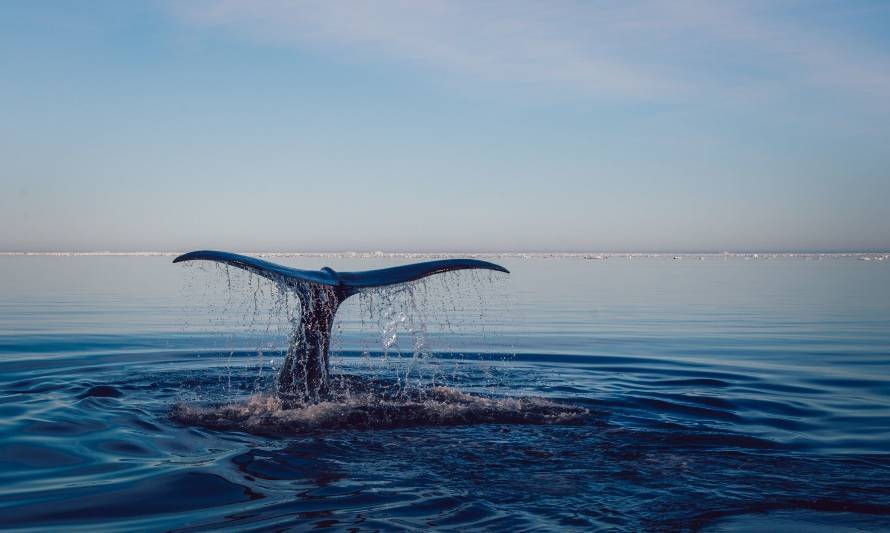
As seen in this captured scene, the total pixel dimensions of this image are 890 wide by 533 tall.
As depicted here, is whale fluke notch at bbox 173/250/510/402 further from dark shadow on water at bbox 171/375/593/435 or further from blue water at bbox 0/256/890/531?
blue water at bbox 0/256/890/531

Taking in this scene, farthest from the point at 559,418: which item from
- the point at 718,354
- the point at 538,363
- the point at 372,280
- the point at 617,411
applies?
the point at 718,354

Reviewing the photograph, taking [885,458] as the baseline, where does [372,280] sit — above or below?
above

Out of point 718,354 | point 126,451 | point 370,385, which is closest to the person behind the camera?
point 126,451

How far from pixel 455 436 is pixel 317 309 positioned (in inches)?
94.3

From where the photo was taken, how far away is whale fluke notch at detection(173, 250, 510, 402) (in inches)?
336

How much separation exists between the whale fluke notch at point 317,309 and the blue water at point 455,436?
33 cm

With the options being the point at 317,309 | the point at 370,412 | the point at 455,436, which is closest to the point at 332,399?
the point at 370,412

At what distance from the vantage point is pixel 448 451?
704 centimetres

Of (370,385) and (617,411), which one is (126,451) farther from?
(617,411)

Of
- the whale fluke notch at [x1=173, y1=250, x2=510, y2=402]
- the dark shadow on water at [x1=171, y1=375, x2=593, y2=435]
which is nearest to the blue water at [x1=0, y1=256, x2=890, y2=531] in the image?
the dark shadow on water at [x1=171, y1=375, x2=593, y2=435]

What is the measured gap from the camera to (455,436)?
7.72 m

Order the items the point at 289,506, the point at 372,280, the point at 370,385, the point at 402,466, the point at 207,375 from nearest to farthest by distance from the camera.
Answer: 1. the point at 289,506
2. the point at 402,466
3. the point at 372,280
4. the point at 370,385
5. the point at 207,375

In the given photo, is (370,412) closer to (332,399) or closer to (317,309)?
(332,399)

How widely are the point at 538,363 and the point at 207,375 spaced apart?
18.1 feet
